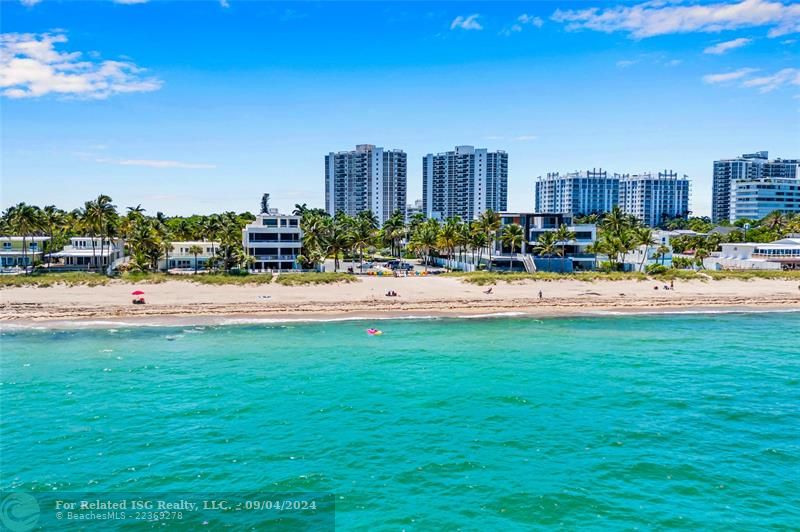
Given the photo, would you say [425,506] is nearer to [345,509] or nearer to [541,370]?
[345,509]

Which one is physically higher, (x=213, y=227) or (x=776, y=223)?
(x=776, y=223)

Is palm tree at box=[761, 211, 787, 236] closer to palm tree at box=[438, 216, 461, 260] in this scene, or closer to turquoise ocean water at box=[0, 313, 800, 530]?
palm tree at box=[438, 216, 461, 260]

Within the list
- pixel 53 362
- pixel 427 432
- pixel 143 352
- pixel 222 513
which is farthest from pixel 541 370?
pixel 53 362

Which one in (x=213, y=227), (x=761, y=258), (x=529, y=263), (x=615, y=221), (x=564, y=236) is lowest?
(x=529, y=263)

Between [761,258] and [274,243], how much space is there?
252 feet

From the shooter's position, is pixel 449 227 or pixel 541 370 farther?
pixel 449 227

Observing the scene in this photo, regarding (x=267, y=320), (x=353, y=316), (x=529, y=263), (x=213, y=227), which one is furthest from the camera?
(x=529, y=263)

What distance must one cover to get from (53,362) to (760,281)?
84.3 meters

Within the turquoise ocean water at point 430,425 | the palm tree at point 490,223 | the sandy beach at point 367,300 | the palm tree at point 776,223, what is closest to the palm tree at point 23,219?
the sandy beach at point 367,300

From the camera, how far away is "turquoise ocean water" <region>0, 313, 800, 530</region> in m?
23.3

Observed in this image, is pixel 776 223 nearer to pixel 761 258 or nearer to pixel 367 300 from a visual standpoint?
pixel 761 258

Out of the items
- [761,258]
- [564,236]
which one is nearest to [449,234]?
[564,236]

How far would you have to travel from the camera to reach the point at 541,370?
40625mm

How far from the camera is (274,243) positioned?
88.6 metres
